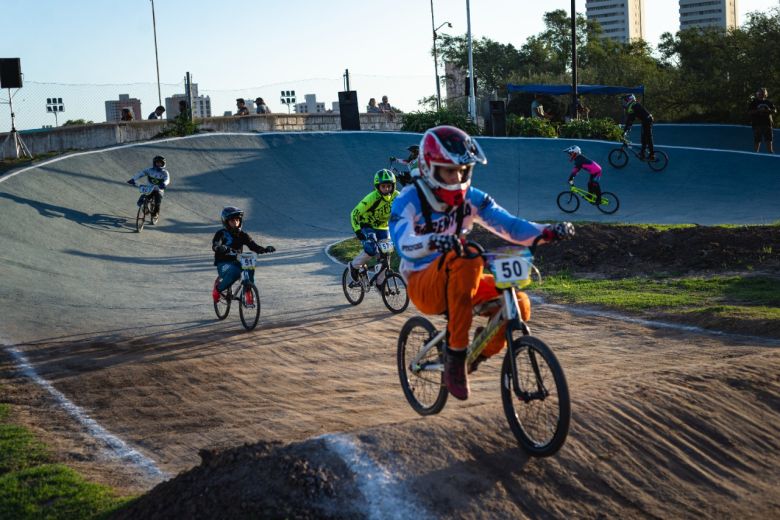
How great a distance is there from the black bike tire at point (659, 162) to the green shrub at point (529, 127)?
5824 mm

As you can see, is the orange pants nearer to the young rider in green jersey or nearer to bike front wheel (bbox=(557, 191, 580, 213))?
the young rider in green jersey

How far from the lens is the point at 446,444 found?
19.2ft

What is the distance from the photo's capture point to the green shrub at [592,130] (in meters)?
33.9

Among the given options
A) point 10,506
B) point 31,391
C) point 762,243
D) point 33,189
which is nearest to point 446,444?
point 10,506

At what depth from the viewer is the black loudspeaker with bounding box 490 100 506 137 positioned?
34.2 metres

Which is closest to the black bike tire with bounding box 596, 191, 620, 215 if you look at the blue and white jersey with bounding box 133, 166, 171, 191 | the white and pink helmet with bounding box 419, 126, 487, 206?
the blue and white jersey with bounding box 133, 166, 171, 191

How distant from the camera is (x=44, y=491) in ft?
20.2

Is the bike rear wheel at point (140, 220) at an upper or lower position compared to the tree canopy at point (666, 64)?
lower

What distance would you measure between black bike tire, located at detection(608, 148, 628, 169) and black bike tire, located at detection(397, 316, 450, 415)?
23608mm

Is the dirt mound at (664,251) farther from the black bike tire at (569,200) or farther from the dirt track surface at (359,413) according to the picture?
the black bike tire at (569,200)

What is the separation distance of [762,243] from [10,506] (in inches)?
524

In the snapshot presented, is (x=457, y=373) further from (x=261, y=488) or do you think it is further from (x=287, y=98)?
(x=287, y=98)

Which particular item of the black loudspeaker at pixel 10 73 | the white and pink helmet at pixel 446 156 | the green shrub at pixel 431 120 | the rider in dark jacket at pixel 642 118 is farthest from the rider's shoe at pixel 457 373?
the green shrub at pixel 431 120

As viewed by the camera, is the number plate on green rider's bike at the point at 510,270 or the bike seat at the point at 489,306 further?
the bike seat at the point at 489,306
